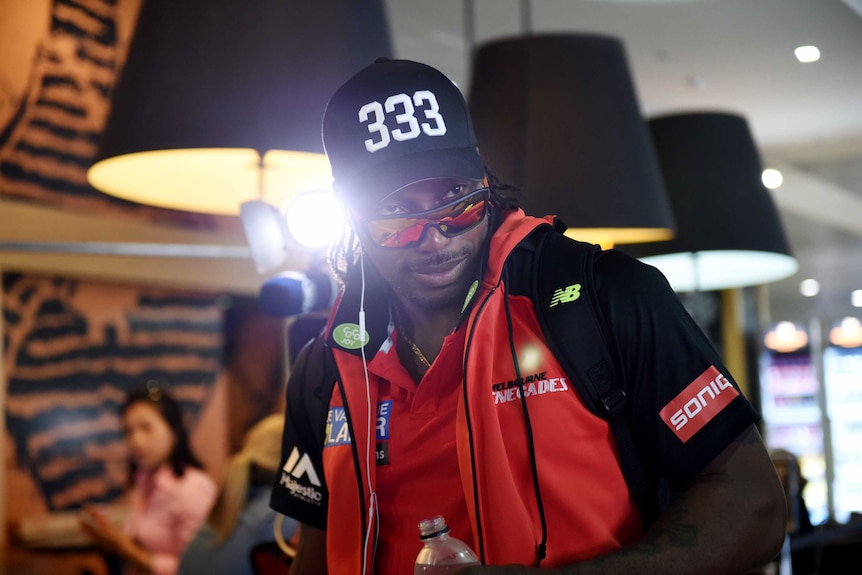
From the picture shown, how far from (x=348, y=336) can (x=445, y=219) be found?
264 mm

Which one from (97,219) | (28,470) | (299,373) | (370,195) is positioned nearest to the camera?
(370,195)

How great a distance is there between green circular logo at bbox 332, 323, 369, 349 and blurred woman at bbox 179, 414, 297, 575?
1391 millimetres

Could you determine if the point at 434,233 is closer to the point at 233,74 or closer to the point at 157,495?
the point at 233,74

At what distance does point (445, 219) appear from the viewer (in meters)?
1.36

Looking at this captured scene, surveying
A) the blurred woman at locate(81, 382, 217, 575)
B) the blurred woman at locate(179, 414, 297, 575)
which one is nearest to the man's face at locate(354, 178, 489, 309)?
the blurred woman at locate(179, 414, 297, 575)

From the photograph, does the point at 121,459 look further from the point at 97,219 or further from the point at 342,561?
the point at 342,561

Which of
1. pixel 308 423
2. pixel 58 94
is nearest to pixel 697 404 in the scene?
pixel 308 423

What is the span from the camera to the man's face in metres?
1.36

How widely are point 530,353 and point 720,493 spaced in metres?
0.28

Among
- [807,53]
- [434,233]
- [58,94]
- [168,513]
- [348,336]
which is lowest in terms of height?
[168,513]

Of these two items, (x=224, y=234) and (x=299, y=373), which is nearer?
(x=299, y=373)

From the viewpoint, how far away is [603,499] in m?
1.22

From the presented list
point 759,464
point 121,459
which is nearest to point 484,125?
point 759,464

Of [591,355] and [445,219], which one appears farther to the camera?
[445,219]
